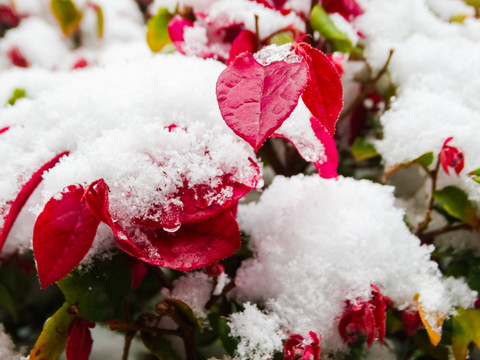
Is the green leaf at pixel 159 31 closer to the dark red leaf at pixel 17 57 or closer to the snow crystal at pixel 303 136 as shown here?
the snow crystal at pixel 303 136

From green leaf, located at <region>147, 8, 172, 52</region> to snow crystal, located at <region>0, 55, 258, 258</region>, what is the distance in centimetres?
9

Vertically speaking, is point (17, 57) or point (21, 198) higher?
point (21, 198)

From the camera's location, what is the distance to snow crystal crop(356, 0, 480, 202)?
20.7 inches

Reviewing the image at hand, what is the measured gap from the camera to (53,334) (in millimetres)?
453

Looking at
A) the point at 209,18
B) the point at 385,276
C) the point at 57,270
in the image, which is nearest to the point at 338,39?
the point at 209,18

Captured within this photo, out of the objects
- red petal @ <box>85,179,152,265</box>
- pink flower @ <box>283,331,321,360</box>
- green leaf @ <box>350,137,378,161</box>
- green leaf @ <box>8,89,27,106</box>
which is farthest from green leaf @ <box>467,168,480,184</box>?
green leaf @ <box>8,89,27,106</box>

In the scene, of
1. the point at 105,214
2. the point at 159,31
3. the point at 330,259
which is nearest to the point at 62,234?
the point at 105,214

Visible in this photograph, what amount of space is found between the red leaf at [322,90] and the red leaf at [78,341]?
1.09 ft

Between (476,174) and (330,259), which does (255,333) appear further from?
(476,174)

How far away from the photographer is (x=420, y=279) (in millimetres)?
478

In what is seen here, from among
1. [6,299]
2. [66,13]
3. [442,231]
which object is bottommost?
[6,299]

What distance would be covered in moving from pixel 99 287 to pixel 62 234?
0.30ft

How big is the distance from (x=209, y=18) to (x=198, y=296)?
0.35m

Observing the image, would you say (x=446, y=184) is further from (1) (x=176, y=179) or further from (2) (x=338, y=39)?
(1) (x=176, y=179)
